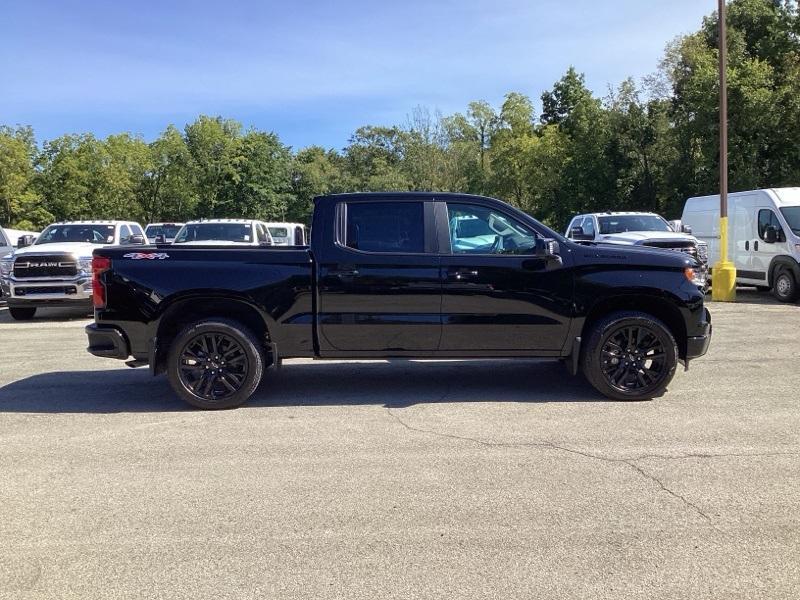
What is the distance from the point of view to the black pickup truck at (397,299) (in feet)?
21.3

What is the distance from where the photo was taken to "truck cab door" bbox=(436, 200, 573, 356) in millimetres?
6555

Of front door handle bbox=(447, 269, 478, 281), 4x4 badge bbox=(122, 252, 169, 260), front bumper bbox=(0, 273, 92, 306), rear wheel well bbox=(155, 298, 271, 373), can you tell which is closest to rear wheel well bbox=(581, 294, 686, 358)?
front door handle bbox=(447, 269, 478, 281)

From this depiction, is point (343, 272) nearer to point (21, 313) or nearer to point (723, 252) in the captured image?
point (21, 313)

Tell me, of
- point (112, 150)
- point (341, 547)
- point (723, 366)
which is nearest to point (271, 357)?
point (341, 547)

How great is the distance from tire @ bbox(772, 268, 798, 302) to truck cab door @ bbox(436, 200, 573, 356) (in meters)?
11.1

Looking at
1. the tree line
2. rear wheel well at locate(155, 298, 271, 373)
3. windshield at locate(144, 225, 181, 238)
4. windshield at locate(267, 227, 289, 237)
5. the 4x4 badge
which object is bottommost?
rear wheel well at locate(155, 298, 271, 373)

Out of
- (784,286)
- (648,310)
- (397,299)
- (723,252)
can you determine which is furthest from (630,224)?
(397,299)

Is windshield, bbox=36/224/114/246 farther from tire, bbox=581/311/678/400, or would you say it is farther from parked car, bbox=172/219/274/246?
tire, bbox=581/311/678/400

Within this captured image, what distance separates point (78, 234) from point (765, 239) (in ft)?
51.9

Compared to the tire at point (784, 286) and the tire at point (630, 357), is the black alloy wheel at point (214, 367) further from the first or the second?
the tire at point (784, 286)

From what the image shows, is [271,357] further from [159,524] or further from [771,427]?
[771,427]

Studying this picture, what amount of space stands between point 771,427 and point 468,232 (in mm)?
3129

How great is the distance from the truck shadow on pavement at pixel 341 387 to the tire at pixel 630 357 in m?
0.29

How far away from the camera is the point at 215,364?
21.6 ft
